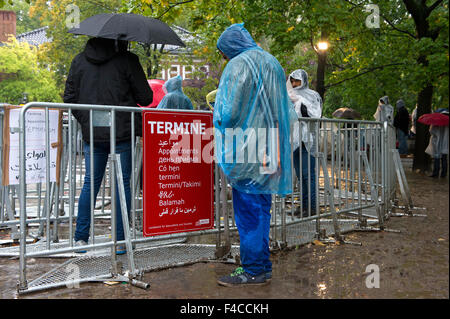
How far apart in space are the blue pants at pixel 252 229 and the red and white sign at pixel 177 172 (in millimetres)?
798

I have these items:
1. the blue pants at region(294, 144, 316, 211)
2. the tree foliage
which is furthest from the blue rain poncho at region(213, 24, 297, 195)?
the tree foliage

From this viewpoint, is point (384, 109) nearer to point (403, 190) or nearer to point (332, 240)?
point (403, 190)

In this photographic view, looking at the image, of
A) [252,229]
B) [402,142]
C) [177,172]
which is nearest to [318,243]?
[252,229]

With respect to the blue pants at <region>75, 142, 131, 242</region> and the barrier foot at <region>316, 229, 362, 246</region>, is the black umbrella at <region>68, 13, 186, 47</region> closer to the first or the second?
the blue pants at <region>75, 142, 131, 242</region>

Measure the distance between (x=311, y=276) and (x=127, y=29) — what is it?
3059 millimetres

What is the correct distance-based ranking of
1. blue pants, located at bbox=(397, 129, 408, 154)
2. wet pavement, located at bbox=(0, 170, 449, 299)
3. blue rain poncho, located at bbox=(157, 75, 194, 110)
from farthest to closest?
blue pants, located at bbox=(397, 129, 408, 154), blue rain poncho, located at bbox=(157, 75, 194, 110), wet pavement, located at bbox=(0, 170, 449, 299)

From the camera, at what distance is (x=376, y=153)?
778cm

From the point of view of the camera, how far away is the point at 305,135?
6.21m

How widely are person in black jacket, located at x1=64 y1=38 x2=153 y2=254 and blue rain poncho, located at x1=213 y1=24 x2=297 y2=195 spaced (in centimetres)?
112

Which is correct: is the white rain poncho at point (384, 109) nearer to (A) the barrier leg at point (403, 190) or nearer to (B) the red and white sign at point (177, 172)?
(A) the barrier leg at point (403, 190)

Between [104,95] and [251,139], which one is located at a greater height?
[104,95]

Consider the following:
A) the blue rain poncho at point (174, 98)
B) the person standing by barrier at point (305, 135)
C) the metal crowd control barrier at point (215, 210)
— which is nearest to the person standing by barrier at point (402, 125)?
the metal crowd control barrier at point (215, 210)

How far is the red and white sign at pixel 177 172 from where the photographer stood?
4906mm

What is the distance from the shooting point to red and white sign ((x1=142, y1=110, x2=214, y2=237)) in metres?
4.91
